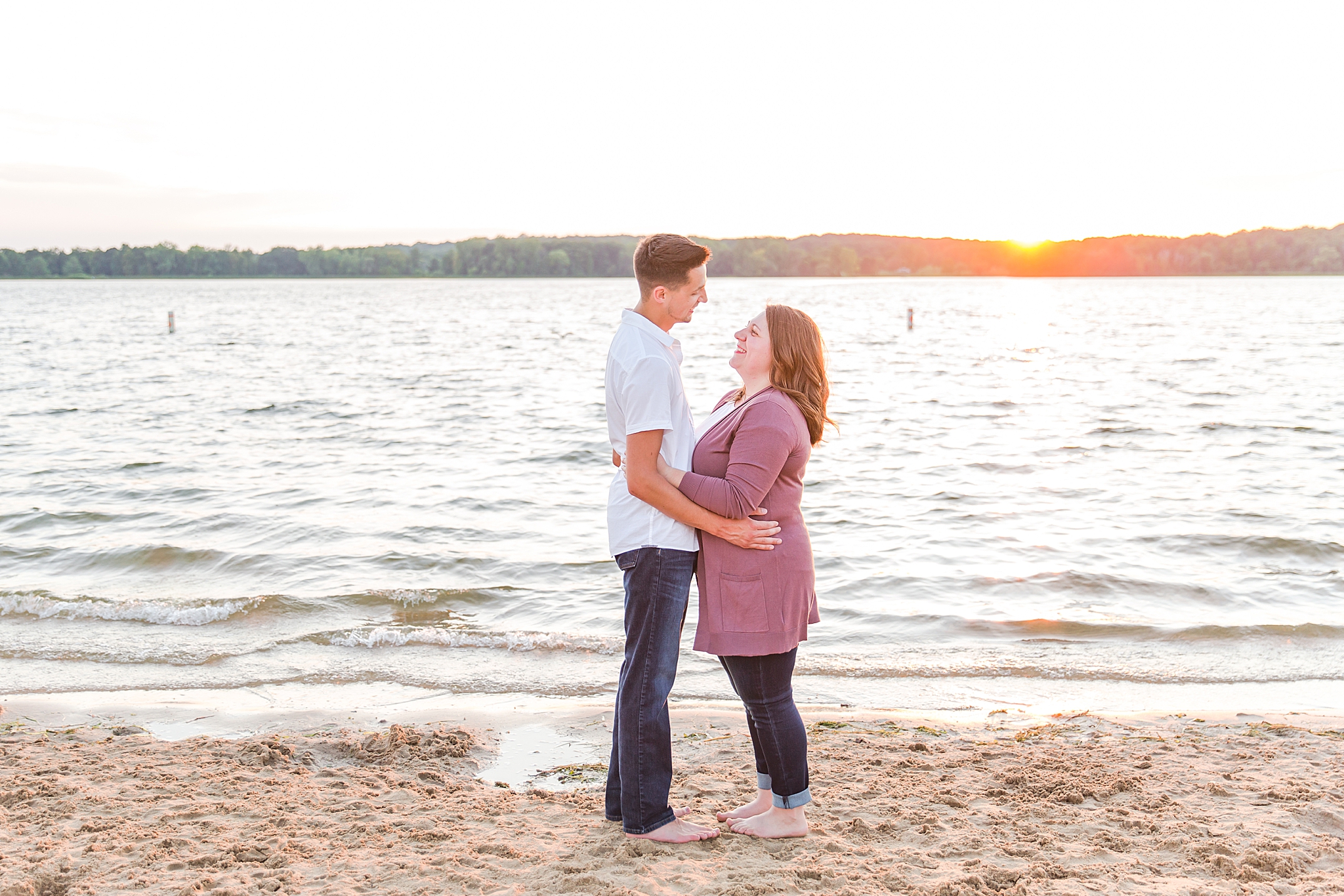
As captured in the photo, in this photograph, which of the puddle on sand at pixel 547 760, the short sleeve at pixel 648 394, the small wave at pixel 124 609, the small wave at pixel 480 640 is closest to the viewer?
the short sleeve at pixel 648 394

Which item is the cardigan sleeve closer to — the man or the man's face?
the man

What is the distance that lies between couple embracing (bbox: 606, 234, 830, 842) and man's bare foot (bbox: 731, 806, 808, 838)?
0.51 feet

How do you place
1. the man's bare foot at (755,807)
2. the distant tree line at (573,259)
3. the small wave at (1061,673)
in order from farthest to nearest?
the distant tree line at (573,259), the small wave at (1061,673), the man's bare foot at (755,807)

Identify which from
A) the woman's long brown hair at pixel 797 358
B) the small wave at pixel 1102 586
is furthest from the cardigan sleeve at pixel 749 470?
the small wave at pixel 1102 586

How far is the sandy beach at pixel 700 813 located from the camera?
346cm

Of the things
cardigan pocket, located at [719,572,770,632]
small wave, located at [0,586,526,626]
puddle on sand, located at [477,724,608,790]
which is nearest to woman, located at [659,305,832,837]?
cardigan pocket, located at [719,572,770,632]

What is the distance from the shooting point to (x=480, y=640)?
24.5 ft

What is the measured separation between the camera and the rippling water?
696cm

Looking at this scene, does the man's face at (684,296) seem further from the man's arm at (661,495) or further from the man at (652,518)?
Answer: the man's arm at (661,495)

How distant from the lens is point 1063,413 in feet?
66.8

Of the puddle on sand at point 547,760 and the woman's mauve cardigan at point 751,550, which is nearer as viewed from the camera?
the woman's mauve cardigan at point 751,550

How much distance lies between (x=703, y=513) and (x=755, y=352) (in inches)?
25.2

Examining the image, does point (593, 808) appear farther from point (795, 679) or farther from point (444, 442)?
point (444, 442)

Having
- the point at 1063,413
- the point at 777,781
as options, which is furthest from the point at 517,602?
the point at 1063,413
